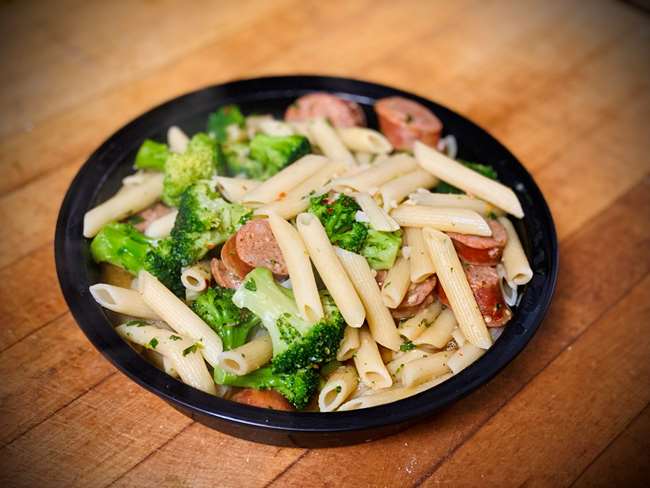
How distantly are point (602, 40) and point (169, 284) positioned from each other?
2858 millimetres

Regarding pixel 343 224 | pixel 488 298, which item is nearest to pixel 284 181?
pixel 343 224

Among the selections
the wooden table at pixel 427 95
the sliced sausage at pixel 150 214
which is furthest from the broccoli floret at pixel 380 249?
the sliced sausage at pixel 150 214

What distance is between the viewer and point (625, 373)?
222cm

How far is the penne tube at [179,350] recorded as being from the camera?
5.98ft

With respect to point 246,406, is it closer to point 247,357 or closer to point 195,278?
point 247,357

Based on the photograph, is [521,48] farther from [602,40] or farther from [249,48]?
[249,48]

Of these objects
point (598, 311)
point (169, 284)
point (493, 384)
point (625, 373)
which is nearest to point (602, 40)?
point (598, 311)

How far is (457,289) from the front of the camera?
6.34 ft

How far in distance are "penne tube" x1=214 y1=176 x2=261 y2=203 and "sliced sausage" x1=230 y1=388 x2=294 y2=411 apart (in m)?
0.64

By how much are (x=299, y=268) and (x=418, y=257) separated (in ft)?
1.26

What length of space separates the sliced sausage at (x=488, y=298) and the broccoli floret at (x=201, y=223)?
27.1 inches

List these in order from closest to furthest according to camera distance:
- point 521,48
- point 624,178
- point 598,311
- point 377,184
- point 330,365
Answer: point 330,365 < point 377,184 < point 598,311 < point 624,178 < point 521,48

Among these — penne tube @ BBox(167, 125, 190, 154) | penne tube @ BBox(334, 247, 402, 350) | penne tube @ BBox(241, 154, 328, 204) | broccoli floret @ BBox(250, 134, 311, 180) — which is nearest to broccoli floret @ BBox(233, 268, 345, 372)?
penne tube @ BBox(334, 247, 402, 350)

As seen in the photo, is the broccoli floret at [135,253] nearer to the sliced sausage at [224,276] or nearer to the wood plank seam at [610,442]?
the sliced sausage at [224,276]
